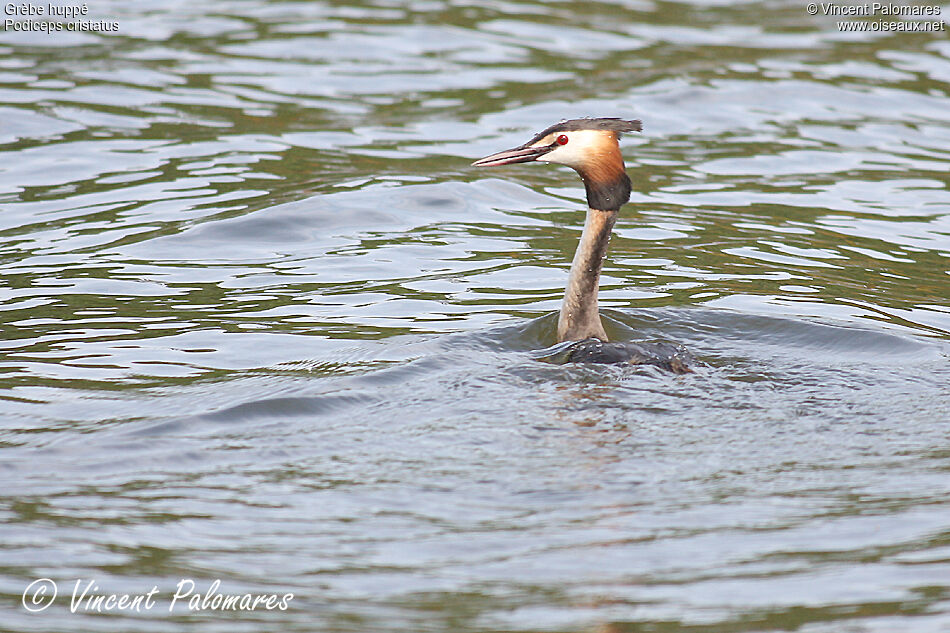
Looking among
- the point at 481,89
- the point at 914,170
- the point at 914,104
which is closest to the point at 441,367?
the point at 914,170

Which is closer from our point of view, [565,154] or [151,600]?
[151,600]

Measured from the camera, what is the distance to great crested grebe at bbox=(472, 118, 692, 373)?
23.3ft

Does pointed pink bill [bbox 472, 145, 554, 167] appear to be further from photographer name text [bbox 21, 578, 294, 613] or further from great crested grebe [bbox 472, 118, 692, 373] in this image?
photographer name text [bbox 21, 578, 294, 613]

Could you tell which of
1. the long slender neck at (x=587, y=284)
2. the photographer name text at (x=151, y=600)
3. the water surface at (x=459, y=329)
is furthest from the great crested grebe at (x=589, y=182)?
the photographer name text at (x=151, y=600)

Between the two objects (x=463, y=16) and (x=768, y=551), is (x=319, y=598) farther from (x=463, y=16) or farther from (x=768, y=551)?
(x=463, y=16)

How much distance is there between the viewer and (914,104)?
44.1 feet

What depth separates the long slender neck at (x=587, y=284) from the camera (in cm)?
721

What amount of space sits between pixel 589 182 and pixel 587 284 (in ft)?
1.87

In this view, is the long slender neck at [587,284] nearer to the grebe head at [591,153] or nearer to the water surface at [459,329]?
the grebe head at [591,153]

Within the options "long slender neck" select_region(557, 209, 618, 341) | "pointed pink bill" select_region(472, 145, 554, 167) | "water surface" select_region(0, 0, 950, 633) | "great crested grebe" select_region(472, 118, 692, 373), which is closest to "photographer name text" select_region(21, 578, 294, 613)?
"water surface" select_region(0, 0, 950, 633)

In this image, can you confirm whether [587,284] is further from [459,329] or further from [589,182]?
[459,329]

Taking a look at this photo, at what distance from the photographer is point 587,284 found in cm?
722

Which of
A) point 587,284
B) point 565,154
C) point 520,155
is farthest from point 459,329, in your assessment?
point 565,154

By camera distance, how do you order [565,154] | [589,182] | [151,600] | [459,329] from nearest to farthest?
[151,600], [565,154], [589,182], [459,329]
